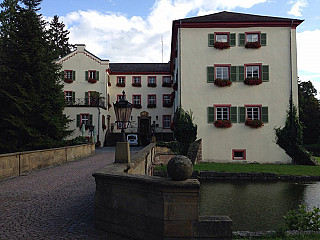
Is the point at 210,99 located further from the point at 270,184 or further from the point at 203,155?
the point at 270,184

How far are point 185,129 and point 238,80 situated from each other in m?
5.40

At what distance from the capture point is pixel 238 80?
2144 centimetres

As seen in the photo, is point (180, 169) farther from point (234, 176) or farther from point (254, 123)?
point (254, 123)

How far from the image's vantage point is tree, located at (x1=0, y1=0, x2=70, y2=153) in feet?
64.5

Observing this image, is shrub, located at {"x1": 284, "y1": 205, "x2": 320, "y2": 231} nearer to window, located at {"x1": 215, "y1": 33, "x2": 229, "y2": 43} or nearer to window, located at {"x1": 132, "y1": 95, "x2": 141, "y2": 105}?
window, located at {"x1": 215, "y1": 33, "x2": 229, "y2": 43}

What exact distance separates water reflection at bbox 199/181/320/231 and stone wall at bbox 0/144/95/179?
272 inches

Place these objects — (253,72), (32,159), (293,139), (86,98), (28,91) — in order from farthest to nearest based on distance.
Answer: (86,98), (253,72), (293,139), (28,91), (32,159)

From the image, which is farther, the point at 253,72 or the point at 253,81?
the point at 253,72

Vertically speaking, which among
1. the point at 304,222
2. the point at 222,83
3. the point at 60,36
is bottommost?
the point at 304,222

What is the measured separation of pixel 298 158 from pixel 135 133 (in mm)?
18476

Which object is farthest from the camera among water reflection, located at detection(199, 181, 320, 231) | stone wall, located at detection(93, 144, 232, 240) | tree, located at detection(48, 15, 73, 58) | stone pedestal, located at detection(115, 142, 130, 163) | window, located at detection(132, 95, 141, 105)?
tree, located at detection(48, 15, 73, 58)

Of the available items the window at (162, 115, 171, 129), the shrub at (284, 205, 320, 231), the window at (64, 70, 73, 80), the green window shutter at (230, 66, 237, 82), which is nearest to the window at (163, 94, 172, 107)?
the window at (162, 115, 171, 129)

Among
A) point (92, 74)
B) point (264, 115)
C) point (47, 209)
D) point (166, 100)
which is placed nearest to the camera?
point (47, 209)

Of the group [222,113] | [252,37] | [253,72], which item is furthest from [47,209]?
[252,37]
